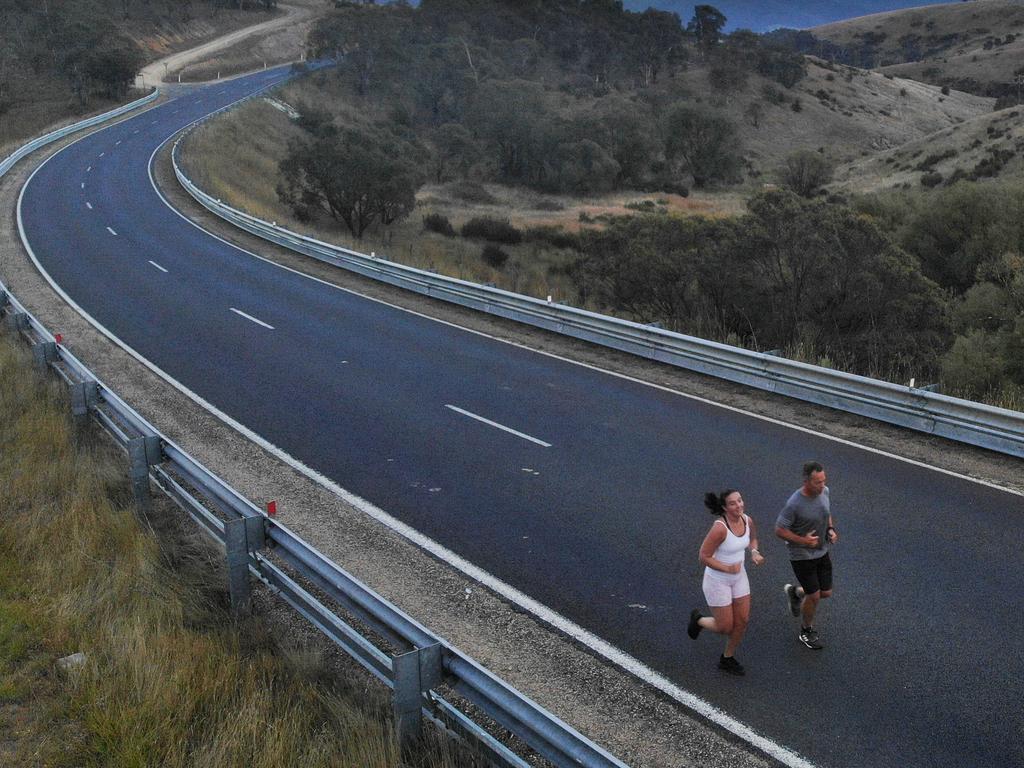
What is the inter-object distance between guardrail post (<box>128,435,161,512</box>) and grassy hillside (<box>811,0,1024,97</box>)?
112 meters

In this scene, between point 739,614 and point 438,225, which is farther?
point 438,225

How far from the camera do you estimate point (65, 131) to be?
173ft

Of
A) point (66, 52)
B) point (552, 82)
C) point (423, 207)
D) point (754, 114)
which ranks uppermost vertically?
point (552, 82)

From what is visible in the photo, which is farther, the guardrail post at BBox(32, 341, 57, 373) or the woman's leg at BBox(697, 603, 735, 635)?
the guardrail post at BBox(32, 341, 57, 373)

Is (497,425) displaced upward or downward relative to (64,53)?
downward

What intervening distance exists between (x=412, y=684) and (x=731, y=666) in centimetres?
253

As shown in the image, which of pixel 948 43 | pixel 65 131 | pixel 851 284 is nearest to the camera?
pixel 851 284

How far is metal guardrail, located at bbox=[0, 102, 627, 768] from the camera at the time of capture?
5016mm

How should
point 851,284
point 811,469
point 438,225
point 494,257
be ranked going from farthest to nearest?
point 438,225, point 494,257, point 851,284, point 811,469

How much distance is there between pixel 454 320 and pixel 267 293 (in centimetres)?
498

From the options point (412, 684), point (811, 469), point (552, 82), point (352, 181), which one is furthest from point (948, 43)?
point (412, 684)

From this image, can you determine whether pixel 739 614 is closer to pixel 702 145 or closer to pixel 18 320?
pixel 18 320

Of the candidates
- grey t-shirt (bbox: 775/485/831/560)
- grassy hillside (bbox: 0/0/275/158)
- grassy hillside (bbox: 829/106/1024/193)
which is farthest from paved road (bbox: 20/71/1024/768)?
grassy hillside (bbox: 0/0/275/158)

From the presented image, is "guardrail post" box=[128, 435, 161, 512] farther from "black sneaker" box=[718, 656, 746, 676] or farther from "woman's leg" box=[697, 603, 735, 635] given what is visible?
"black sneaker" box=[718, 656, 746, 676]
